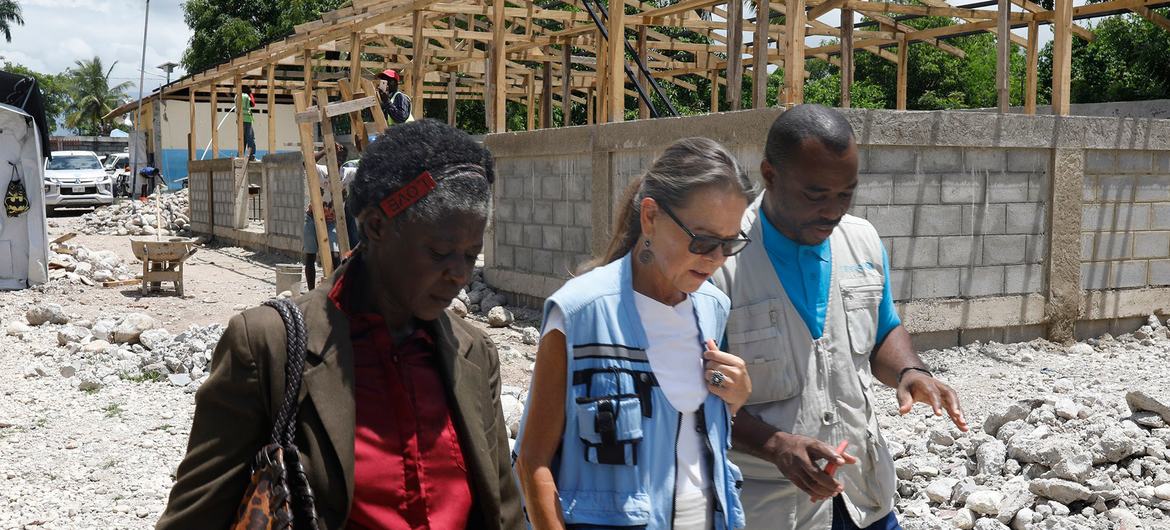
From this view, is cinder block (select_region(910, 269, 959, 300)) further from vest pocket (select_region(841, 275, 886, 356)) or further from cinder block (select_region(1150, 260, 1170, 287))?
vest pocket (select_region(841, 275, 886, 356))

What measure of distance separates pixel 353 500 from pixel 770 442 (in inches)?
39.6

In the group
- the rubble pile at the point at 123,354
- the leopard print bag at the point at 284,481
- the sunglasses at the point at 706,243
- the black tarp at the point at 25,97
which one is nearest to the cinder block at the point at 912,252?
the rubble pile at the point at 123,354

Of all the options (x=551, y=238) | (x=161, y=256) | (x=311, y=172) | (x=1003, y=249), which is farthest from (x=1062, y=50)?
(x=161, y=256)

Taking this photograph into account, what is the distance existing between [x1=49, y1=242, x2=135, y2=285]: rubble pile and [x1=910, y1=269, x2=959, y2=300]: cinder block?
1039 cm

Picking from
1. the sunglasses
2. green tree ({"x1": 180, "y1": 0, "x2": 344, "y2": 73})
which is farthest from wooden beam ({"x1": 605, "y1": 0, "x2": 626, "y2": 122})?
green tree ({"x1": 180, "y1": 0, "x2": 344, "y2": 73})

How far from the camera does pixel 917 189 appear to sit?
794 centimetres

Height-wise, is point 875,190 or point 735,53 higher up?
point 735,53

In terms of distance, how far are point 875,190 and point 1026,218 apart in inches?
66.2

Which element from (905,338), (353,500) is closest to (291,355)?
(353,500)

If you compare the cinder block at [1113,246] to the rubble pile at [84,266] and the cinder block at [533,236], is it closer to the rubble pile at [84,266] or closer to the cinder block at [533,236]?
the cinder block at [533,236]

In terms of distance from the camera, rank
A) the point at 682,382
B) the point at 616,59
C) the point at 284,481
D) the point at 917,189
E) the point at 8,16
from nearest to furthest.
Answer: the point at 284,481, the point at 682,382, the point at 917,189, the point at 616,59, the point at 8,16

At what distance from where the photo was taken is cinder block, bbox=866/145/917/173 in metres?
7.73

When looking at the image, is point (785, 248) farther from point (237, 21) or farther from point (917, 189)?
point (237, 21)

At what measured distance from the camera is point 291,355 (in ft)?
5.23
